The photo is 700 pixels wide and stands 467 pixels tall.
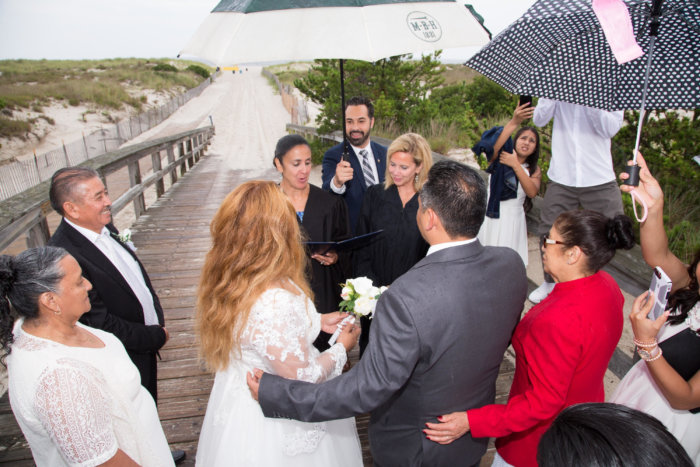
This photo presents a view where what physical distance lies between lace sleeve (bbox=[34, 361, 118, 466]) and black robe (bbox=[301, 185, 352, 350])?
1.85 m

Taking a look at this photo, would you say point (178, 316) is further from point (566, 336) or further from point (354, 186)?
point (566, 336)

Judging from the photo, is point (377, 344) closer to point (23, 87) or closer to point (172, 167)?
point (172, 167)

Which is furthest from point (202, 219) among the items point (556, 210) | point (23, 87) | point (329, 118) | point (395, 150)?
point (23, 87)

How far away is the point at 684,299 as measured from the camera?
74.1 inches

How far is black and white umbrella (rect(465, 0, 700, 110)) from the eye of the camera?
7.17ft

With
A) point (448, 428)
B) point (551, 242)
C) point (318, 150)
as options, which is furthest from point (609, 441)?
point (318, 150)

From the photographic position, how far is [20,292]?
5.39 feet

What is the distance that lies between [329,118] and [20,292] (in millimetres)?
12618

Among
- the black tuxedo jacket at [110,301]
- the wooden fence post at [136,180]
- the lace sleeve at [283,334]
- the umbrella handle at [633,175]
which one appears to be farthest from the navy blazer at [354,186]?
the wooden fence post at [136,180]

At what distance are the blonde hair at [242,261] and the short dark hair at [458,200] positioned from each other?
0.65m

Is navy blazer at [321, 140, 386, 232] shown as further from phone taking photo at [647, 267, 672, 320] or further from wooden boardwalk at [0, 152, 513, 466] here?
phone taking photo at [647, 267, 672, 320]

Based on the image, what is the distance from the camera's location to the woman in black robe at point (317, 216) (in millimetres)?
3268

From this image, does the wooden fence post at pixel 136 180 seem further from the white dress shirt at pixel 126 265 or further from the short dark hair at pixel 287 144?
the white dress shirt at pixel 126 265

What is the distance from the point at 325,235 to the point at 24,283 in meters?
1.99
